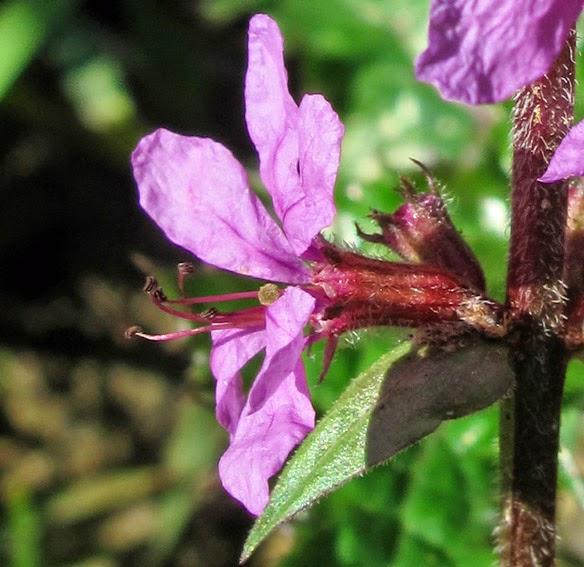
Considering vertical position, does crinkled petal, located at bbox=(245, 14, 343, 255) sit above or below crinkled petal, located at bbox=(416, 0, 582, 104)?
below

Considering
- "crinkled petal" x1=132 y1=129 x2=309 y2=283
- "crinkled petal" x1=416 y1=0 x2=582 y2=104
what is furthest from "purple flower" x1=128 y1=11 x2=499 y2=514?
"crinkled petal" x1=416 y1=0 x2=582 y2=104

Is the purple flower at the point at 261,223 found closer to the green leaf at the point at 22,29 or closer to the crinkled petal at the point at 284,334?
the crinkled petal at the point at 284,334

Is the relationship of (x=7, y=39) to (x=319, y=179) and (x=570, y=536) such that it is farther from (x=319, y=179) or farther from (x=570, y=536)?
(x=570, y=536)

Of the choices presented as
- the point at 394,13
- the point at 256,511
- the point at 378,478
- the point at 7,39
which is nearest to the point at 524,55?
the point at 256,511

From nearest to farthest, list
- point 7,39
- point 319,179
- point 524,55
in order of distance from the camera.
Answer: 1. point 524,55
2. point 319,179
3. point 7,39

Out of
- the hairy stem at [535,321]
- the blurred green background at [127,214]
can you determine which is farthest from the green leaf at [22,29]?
the hairy stem at [535,321]

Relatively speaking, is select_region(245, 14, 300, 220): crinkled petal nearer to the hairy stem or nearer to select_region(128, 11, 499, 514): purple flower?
select_region(128, 11, 499, 514): purple flower

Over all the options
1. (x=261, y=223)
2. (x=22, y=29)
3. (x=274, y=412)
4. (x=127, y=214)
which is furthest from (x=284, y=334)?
(x=127, y=214)
